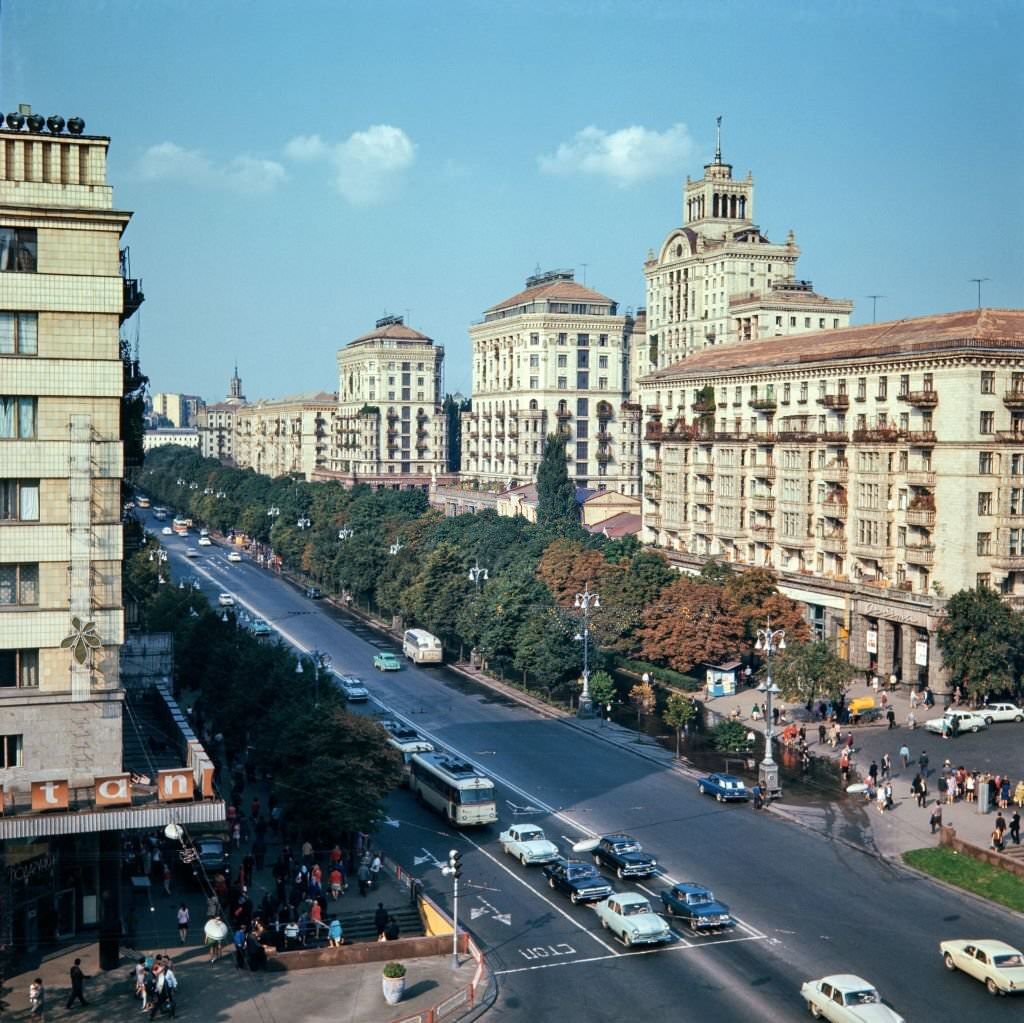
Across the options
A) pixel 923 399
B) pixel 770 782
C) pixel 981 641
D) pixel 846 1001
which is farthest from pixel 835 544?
pixel 846 1001

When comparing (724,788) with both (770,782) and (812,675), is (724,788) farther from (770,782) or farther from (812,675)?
(812,675)

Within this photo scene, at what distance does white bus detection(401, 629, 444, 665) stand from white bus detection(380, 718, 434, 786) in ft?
83.3

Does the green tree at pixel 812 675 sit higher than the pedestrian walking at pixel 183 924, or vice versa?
the green tree at pixel 812 675

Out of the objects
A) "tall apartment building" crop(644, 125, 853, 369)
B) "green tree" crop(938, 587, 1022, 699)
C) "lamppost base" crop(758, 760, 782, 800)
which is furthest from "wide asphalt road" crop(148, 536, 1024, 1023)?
"tall apartment building" crop(644, 125, 853, 369)

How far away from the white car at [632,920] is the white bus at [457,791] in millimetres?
11309

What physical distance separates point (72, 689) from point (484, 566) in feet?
233

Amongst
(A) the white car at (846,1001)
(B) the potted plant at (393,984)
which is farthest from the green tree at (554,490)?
(A) the white car at (846,1001)

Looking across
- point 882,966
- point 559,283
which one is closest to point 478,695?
point 882,966

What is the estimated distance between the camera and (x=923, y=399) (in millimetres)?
80938

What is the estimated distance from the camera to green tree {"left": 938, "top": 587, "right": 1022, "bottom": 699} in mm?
74000

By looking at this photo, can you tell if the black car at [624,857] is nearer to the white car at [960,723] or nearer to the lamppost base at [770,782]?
the lamppost base at [770,782]

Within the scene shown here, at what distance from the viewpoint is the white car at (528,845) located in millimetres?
51000

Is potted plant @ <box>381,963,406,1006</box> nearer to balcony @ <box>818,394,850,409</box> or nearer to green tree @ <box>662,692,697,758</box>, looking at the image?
green tree @ <box>662,692,697,758</box>

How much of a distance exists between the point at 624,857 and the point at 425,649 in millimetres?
46701
